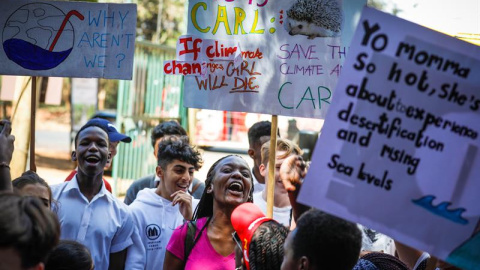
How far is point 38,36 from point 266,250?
2473mm

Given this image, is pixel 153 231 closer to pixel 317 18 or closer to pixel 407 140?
pixel 317 18

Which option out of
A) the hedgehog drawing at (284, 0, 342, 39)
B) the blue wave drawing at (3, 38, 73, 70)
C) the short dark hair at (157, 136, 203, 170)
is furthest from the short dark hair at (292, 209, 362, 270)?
the blue wave drawing at (3, 38, 73, 70)

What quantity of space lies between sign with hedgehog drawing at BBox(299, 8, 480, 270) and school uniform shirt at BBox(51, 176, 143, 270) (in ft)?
6.75

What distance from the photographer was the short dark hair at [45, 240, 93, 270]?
9.86 feet

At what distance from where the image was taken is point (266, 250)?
3.02 m

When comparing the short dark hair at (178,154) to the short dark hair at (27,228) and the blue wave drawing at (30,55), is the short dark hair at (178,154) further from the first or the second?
the short dark hair at (27,228)

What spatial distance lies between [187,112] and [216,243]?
27.2ft

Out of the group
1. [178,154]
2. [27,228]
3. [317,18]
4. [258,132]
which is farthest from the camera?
[258,132]

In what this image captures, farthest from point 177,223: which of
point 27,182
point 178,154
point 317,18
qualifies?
point 317,18

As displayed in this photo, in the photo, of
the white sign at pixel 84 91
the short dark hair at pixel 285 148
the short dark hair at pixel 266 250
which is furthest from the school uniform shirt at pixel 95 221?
the white sign at pixel 84 91

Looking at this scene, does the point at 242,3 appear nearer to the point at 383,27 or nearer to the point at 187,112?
the point at 383,27

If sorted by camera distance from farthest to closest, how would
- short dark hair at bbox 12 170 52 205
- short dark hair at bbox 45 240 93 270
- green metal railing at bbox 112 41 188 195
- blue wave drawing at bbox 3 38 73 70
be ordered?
green metal railing at bbox 112 41 188 195 < blue wave drawing at bbox 3 38 73 70 < short dark hair at bbox 12 170 52 205 < short dark hair at bbox 45 240 93 270

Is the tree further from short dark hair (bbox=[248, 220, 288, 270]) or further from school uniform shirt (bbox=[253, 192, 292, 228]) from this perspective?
short dark hair (bbox=[248, 220, 288, 270])

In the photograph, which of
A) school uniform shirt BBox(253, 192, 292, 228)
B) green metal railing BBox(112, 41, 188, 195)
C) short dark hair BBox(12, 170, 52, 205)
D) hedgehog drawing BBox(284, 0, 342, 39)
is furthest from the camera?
green metal railing BBox(112, 41, 188, 195)
